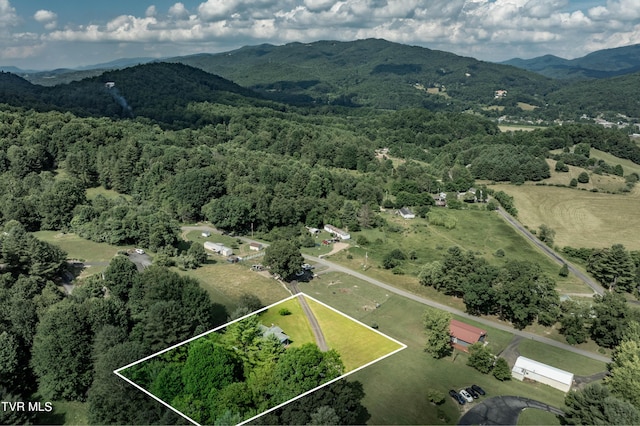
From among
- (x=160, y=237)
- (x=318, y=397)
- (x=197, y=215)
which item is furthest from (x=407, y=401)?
(x=197, y=215)

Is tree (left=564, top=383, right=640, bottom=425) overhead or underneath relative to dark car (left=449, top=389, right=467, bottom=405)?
overhead

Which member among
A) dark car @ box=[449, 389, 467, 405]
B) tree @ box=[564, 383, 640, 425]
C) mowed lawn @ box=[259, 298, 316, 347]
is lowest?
dark car @ box=[449, 389, 467, 405]

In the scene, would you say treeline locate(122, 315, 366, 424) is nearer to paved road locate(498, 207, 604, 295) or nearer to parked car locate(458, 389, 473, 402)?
parked car locate(458, 389, 473, 402)

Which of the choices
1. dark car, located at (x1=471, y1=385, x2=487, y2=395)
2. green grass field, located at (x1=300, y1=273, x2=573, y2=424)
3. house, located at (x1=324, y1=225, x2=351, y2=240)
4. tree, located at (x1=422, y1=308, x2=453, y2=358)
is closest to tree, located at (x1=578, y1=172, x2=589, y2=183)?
house, located at (x1=324, y1=225, x2=351, y2=240)

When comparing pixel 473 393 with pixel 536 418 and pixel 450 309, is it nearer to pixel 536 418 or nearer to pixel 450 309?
pixel 536 418

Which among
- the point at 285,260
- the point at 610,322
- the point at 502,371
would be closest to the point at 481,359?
the point at 502,371

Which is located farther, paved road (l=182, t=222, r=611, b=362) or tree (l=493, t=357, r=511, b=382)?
paved road (l=182, t=222, r=611, b=362)

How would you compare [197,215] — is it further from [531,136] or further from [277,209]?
[531,136]
